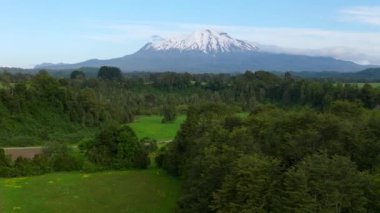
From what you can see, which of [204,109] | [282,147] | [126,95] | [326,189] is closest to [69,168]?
[204,109]

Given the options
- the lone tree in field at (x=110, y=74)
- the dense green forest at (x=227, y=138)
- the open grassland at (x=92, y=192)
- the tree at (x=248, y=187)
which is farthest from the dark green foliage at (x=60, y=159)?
the lone tree in field at (x=110, y=74)

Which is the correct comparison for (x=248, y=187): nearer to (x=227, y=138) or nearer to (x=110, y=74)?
(x=227, y=138)

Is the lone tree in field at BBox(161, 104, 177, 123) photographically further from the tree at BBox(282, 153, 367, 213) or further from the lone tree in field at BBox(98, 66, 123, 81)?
the tree at BBox(282, 153, 367, 213)

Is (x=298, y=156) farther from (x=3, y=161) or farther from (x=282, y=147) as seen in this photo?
(x=3, y=161)

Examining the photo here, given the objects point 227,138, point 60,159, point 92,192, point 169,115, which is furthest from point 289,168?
point 169,115

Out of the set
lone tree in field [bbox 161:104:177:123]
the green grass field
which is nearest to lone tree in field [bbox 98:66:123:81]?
the green grass field

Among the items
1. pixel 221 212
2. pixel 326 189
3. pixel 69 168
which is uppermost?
pixel 326 189
